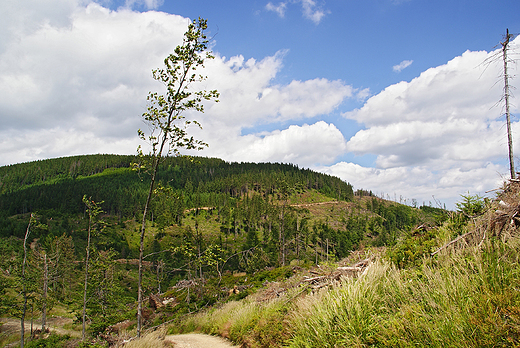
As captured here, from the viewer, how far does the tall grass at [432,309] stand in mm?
2930

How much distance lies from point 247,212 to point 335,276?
359 ft

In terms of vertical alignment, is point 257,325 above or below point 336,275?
below

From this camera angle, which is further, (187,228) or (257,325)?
(187,228)

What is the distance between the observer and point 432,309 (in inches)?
137

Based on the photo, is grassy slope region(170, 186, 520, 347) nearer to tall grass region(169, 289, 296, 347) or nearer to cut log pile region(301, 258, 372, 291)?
cut log pile region(301, 258, 372, 291)

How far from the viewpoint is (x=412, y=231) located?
26.8ft

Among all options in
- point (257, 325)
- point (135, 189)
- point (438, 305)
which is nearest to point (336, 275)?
point (438, 305)

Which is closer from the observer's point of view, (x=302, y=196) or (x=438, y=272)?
(x=438, y=272)

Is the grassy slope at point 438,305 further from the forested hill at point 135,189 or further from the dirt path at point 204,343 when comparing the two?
the forested hill at point 135,189

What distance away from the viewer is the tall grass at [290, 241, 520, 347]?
9.61 feet

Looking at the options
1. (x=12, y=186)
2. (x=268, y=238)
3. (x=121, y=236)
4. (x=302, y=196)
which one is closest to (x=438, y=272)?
(x=268, y=238)

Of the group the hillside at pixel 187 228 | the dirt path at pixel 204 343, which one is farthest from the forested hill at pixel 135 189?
the dirt path at pixel 204 343

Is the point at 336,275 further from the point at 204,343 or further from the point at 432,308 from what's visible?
the point at 204,343

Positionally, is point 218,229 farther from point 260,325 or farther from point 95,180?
point 95,180
